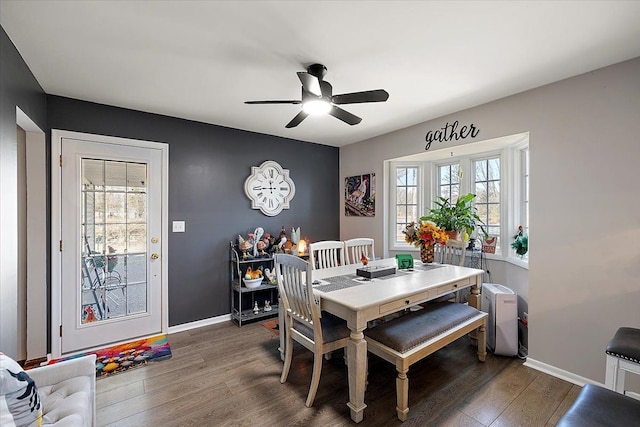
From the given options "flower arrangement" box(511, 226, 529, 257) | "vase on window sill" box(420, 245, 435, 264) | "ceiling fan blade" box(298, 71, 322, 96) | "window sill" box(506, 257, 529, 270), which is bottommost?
"window sill" box(506, 257, 529, 270)

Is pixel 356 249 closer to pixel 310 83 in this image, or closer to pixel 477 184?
pixel 477 184

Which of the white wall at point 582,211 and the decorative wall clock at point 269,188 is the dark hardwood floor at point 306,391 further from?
the decorative wall clock at point 269,188

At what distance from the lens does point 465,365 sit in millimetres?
2461

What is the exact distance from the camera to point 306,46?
187 centimetres

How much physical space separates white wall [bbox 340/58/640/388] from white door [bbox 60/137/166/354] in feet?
12.0

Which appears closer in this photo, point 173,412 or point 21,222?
point 173,412

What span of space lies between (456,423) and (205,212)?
3073 millimetres

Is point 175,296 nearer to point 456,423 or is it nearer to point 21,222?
point 21,222

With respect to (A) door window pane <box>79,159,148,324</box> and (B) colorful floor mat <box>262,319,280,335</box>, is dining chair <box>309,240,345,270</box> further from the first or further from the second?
(A) door window pane <box>79,159,148,324</box>

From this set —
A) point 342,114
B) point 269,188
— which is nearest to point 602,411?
point 342,114

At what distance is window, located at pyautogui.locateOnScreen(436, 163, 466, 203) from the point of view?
12.2 feet

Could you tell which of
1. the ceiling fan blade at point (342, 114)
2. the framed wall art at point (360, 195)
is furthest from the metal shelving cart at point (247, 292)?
the ceiling fan blade at point (342, 114)

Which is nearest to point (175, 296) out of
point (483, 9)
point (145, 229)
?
point (145, 229)

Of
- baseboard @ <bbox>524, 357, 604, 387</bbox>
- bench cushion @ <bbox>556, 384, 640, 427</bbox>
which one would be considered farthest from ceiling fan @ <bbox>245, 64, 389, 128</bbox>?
baseboard @ <bbox>524, 357, 604, 387</bbox>
